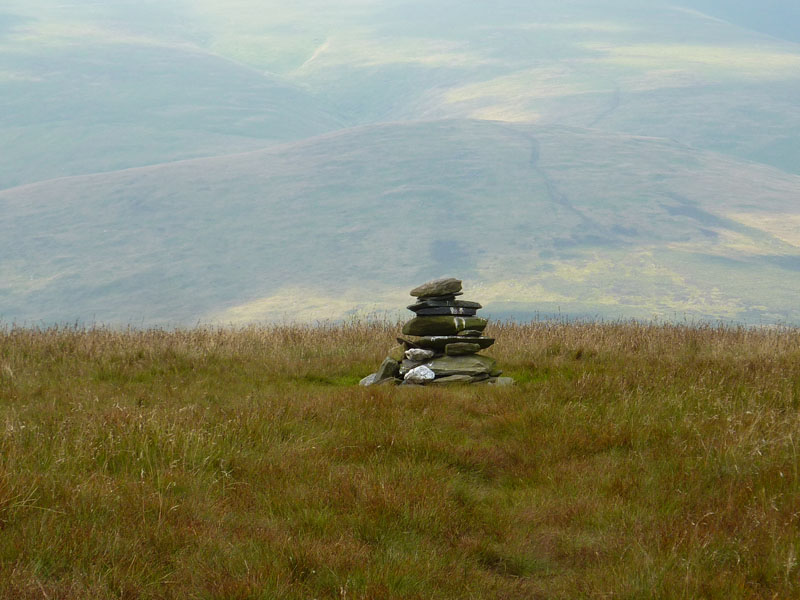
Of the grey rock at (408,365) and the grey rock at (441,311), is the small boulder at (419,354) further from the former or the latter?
the grey rock at (441,311)

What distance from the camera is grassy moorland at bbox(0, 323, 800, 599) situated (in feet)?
17.3

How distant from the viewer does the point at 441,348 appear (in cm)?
1370

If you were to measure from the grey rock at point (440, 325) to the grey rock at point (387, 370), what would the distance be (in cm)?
82

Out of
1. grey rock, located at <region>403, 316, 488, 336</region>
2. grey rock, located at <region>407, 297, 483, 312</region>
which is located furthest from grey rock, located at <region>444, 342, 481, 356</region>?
grey rock, located at <region>407, 297, 483, 312</region>

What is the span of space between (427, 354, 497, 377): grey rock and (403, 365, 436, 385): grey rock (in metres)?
0.15

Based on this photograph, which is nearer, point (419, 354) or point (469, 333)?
point (419, 354)

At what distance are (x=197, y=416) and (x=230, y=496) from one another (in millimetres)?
2530

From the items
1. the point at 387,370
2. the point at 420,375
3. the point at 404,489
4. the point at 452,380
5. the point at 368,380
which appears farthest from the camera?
the point at 368,380

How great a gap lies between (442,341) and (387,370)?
118cm

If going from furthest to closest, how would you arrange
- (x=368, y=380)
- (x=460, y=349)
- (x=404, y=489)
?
(x=460, y=349) < (x=368, y=380) < (x=404, y=489)

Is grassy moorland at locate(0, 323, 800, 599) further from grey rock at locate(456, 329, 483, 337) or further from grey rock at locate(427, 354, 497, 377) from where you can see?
grey rock at locate(456, 329, 483, 337)

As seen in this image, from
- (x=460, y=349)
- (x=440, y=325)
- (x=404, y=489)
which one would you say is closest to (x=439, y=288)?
(x=440, y=325)

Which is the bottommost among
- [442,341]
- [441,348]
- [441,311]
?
[441,348]

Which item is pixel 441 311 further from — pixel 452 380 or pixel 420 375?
pixel 452 380
